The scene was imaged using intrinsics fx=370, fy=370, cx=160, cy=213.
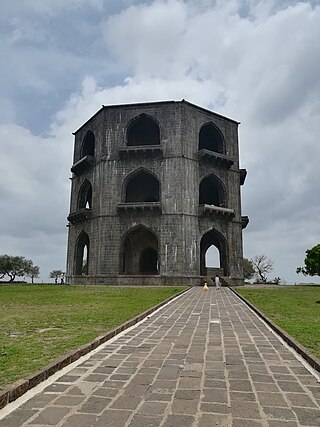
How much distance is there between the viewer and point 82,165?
36.4 metres

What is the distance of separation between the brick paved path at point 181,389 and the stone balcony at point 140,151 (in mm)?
27460

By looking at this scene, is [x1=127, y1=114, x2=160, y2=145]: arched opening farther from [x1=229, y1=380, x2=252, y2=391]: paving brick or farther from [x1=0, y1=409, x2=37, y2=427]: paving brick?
[x1=0, y1=409, x2=37, y2=427]: paving brick

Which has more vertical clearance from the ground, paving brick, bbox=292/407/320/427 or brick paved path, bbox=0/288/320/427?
brick paved path, bbox=0/288/320/427

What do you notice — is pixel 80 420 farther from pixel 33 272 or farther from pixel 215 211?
pixel 33 272

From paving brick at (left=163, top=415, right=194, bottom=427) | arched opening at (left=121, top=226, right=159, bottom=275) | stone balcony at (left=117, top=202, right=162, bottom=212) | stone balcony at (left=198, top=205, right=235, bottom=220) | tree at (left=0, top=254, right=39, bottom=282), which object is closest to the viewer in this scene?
paving brick at (left=163, top=415, right=194, bottom=427)

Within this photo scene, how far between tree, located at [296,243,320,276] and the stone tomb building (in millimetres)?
14582

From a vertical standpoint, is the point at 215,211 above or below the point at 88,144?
below

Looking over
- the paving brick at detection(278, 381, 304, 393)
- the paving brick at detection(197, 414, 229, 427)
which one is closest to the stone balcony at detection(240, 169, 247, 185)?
the paving brick at detection(278, 381, 304, 393)

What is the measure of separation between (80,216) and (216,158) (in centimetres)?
1387

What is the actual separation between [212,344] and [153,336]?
1288mm

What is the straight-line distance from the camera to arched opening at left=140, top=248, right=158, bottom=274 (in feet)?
128

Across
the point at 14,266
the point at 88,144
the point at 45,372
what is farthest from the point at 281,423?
the point at 14,266

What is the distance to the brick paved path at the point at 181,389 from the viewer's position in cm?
336

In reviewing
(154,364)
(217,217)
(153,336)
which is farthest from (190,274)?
(154,364)
